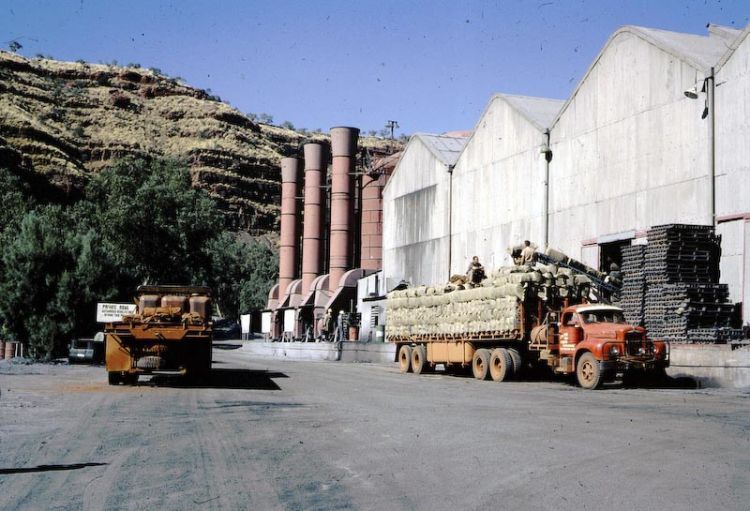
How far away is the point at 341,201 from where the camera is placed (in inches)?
2525

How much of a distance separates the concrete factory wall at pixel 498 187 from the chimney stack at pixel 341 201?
66.8 feet

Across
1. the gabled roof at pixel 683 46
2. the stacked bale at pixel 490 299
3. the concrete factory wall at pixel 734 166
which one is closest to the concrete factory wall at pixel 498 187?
the gabled roof at pixel 683 46

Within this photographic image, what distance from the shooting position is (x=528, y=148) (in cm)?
3688

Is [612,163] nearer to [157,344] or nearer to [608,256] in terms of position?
[608,256]

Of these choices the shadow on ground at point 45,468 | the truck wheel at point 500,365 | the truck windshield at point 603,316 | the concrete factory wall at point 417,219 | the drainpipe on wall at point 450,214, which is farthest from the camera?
the concrete factory wall at point 417,219

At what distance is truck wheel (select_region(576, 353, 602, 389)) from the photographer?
70.4 feet

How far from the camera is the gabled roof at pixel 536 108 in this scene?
36.7m

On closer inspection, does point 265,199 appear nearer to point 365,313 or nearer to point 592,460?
point 365,313

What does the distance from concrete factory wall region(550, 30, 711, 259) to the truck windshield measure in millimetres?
5574

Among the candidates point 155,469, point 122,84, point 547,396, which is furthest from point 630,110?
point 122,84

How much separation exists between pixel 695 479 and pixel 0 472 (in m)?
7.06

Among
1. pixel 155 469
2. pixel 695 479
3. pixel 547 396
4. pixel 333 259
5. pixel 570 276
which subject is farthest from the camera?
pixel 333 259

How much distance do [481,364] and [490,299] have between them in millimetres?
2175

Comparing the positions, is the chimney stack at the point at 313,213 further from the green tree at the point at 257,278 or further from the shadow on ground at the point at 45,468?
the shadow on ground at the point at 45,468
